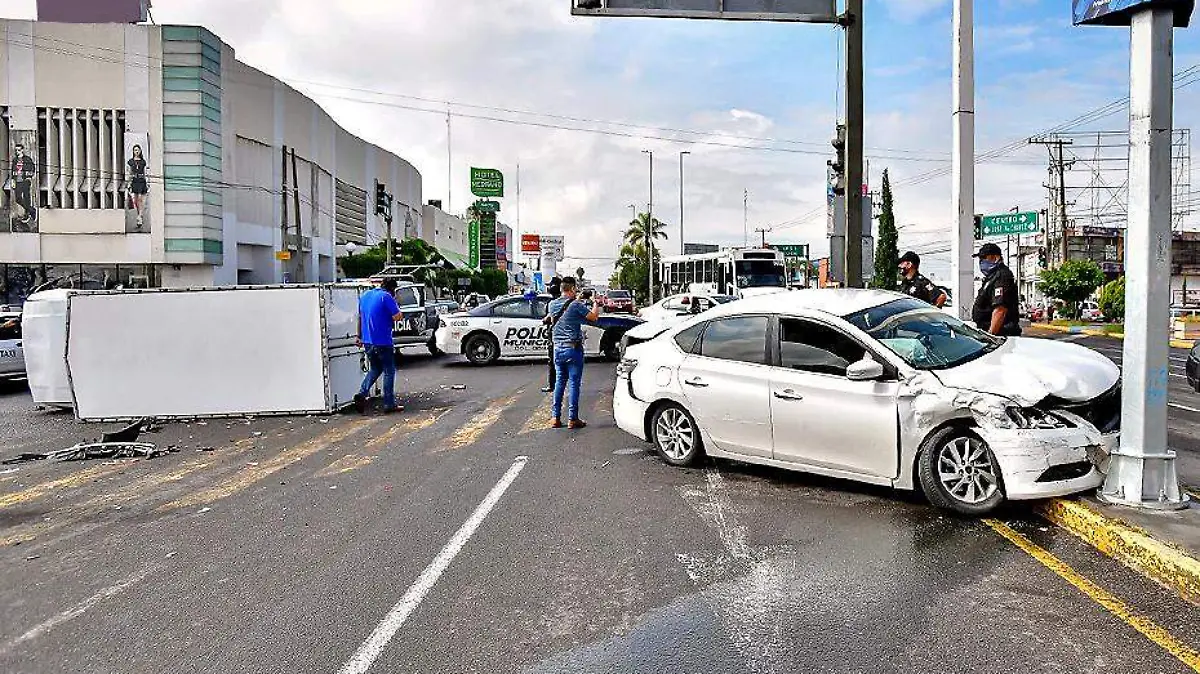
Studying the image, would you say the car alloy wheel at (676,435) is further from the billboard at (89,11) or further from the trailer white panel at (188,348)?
the billboard at (89,11)

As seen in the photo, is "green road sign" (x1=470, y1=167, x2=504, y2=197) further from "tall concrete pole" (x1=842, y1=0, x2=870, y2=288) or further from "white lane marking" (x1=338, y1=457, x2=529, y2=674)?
"white lane marking" (x1=338, y1=457, x2=529, y2=674)

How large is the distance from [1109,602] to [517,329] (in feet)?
53.3

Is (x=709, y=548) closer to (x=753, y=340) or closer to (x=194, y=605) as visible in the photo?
(x=753, y=340)

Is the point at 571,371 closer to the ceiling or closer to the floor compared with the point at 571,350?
closer to the floor

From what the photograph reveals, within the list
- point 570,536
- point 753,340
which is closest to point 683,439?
point 753,340

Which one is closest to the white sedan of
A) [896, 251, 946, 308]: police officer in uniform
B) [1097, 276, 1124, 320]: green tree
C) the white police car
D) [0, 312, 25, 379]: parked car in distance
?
[896, 251, 946, 308]: police officer in uniform

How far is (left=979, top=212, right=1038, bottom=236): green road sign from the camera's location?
5006 cm

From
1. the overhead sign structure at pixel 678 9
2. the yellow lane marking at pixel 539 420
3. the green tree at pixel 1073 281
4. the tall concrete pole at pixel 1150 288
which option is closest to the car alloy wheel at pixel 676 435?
the yellow lane marking at pixel 539 420

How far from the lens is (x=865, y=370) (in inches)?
275

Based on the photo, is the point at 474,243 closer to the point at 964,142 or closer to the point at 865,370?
the point at 964,142

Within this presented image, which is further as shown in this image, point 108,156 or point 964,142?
point 108,156

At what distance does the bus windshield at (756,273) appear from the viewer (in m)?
37.0

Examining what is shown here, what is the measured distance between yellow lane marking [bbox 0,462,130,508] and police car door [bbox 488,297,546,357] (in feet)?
36.9

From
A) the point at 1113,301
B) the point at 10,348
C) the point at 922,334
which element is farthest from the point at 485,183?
the point at 922,334
